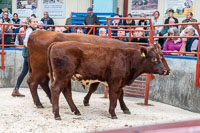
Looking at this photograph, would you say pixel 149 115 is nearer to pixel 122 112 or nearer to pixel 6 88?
pixel 122 112

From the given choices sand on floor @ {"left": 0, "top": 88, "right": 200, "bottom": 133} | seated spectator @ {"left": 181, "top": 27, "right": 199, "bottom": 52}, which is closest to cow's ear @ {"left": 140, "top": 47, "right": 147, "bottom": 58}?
sand on floor @ {"left": 0, "top": 88, "right": 200, "bottom": 133}

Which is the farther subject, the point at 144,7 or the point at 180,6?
the point at 144,7

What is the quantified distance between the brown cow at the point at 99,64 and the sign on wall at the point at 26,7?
9.68 meters

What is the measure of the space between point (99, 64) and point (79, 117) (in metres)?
0.96

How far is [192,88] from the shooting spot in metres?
6.04

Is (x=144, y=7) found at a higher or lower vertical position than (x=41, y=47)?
higher

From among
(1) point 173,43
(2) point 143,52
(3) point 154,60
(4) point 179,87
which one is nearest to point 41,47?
(2) point 143,52

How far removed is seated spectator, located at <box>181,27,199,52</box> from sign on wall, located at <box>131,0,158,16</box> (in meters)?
4.96

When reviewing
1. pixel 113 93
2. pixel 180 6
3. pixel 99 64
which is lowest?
pixel 113 93

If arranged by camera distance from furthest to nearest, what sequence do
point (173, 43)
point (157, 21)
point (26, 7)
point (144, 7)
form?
point (26, 7)
point (144, 7)
point (157, 21)
point (173, 43)

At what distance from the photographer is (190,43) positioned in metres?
6.91

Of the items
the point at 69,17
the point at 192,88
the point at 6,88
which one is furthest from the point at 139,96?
the point at 69,17

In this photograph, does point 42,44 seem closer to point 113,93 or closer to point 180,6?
point 113,93

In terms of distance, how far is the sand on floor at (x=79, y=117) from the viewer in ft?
14.8
